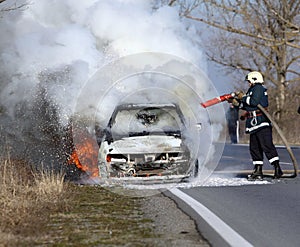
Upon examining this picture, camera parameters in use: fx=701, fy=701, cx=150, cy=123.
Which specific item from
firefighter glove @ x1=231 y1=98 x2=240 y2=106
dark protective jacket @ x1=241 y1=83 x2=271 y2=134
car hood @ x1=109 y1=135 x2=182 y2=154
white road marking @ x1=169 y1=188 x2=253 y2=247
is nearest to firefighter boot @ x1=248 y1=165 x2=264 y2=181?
dark protective jacket @ x1=241 y1=83 x2=271 y2=134

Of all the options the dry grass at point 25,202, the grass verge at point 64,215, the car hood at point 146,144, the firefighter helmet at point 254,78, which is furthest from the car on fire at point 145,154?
the firefighter helmet at point 254,78

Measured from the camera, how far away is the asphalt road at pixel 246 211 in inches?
266

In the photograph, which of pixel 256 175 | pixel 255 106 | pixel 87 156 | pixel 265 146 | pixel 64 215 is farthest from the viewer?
pixel 265 146

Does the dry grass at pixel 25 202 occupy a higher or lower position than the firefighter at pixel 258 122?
lower

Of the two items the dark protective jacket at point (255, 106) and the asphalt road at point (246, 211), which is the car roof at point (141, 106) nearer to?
the dark protective jacket at point (255, 106)

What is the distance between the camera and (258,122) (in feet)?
42.4

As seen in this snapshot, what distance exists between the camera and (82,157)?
11.5 meters

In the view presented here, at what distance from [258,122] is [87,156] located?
340 cm

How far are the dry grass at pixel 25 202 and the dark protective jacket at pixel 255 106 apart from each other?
4.07 meters

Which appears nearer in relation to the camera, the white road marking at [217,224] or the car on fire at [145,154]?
the white road marking at [217,224]

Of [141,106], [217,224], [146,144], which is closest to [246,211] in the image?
[217,224]

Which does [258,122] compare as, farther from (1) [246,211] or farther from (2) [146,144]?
(1) [246,211]

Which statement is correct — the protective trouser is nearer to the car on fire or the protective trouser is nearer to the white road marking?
the car on fire

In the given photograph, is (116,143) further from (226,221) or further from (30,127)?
(226,221)
